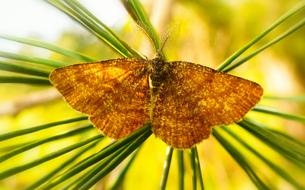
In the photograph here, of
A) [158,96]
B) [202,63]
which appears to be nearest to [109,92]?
[158,96]

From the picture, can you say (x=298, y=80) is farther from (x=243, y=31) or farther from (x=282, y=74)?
(x=243, y=31)

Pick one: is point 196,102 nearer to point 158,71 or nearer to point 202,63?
point 158,71

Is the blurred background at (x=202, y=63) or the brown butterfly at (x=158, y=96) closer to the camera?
the brown butterfly at (x=158, y=96)

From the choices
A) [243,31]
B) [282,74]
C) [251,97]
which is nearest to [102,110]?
[251,97]

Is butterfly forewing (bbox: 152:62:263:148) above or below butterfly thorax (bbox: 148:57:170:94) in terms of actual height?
below

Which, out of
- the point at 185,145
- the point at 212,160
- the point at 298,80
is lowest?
the point at 212,160

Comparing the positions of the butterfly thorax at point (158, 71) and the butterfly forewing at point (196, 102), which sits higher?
the butterfly thorax at point (158, 71)

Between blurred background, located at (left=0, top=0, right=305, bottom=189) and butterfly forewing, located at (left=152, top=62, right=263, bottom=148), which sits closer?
butterfly forewing, located at (left=152, top=62, right=263, bottom=148)
